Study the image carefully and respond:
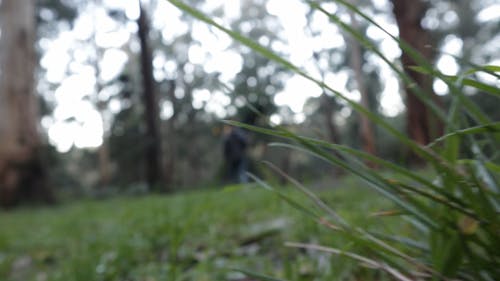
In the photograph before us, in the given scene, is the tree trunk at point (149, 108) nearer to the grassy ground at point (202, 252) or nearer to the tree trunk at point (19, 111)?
the tree trunk at point (19, 111)

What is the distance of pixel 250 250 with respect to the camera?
5.74 feet

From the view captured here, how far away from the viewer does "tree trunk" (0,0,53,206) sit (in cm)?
886

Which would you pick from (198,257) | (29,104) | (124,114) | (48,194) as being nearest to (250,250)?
(198,257)

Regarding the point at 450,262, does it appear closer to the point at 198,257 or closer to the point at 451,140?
the point at 451,140

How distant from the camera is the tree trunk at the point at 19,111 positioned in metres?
8.86

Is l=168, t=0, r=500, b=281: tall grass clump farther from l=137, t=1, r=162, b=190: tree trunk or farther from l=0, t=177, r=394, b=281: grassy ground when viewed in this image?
l=137, t=1, r=162, b=190: tree trunk

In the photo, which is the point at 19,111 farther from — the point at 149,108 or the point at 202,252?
the point at 202,252

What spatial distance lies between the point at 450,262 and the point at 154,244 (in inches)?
63.3

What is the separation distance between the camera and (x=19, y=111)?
9.21 m

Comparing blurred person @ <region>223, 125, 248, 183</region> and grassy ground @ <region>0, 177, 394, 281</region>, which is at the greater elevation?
grassy ground @ <region>0, 177, 394, 281</region>

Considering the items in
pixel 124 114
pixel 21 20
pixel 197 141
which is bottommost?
pixel 197 141

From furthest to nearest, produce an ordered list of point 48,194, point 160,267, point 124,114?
point 124,114 < point 48,194 < point 160,267

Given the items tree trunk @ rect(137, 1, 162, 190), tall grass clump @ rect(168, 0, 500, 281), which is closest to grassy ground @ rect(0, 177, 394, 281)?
tall grass clump @ rect(168, 0, 500, 281)

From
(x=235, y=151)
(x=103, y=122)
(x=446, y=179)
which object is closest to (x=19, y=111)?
(x=235, y=151)
